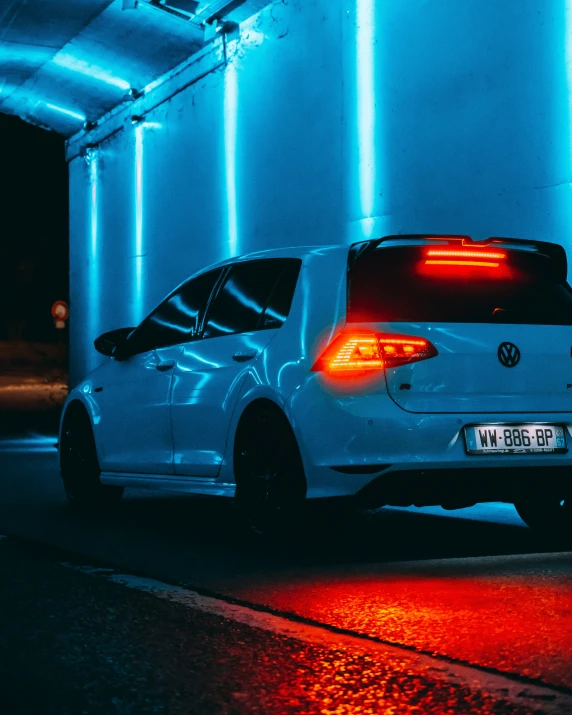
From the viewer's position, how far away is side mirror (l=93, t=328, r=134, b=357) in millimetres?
8922

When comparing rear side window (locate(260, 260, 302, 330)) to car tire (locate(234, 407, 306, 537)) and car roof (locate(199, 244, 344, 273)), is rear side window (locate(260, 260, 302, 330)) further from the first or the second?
car tire (locate(234, 407, 306, 537))

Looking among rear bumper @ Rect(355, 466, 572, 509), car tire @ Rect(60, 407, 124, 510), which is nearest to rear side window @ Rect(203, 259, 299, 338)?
rear bumper @ Rect(355, 466, 572, 509)

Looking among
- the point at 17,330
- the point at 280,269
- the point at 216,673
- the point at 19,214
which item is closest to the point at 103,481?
the point at 280,269

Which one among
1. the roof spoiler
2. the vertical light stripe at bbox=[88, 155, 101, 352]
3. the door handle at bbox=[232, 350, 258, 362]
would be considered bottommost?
the door handle at bbox=[232, 350, 258, 362]

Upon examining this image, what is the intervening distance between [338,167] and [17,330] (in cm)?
6173

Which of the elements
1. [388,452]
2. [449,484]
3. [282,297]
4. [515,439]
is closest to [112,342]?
[282,297]

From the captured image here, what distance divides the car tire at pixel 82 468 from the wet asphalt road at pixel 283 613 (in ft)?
1.76

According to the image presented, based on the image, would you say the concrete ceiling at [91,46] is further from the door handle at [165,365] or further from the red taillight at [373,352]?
the red taillight at [373,352]

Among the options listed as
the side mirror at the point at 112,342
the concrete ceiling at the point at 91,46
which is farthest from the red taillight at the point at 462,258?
the concrete ceiling at the point at 91,46

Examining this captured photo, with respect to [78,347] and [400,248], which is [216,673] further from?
[78,347]

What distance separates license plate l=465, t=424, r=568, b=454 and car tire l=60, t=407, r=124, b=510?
11.1ft

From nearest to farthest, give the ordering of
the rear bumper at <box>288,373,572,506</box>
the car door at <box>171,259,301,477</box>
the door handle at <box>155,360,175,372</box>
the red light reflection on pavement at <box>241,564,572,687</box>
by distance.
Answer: the red light reflection on pavement at <box>241,564,572,687</box> → the rear bumper at <box>288,373,572,506</box> → the car door at <box>171,259,301,477</box> → the door handle at <box>155,360,175,372</box>

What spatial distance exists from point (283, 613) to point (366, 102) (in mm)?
8461

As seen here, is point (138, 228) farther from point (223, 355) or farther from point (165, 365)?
point (223, 355)
